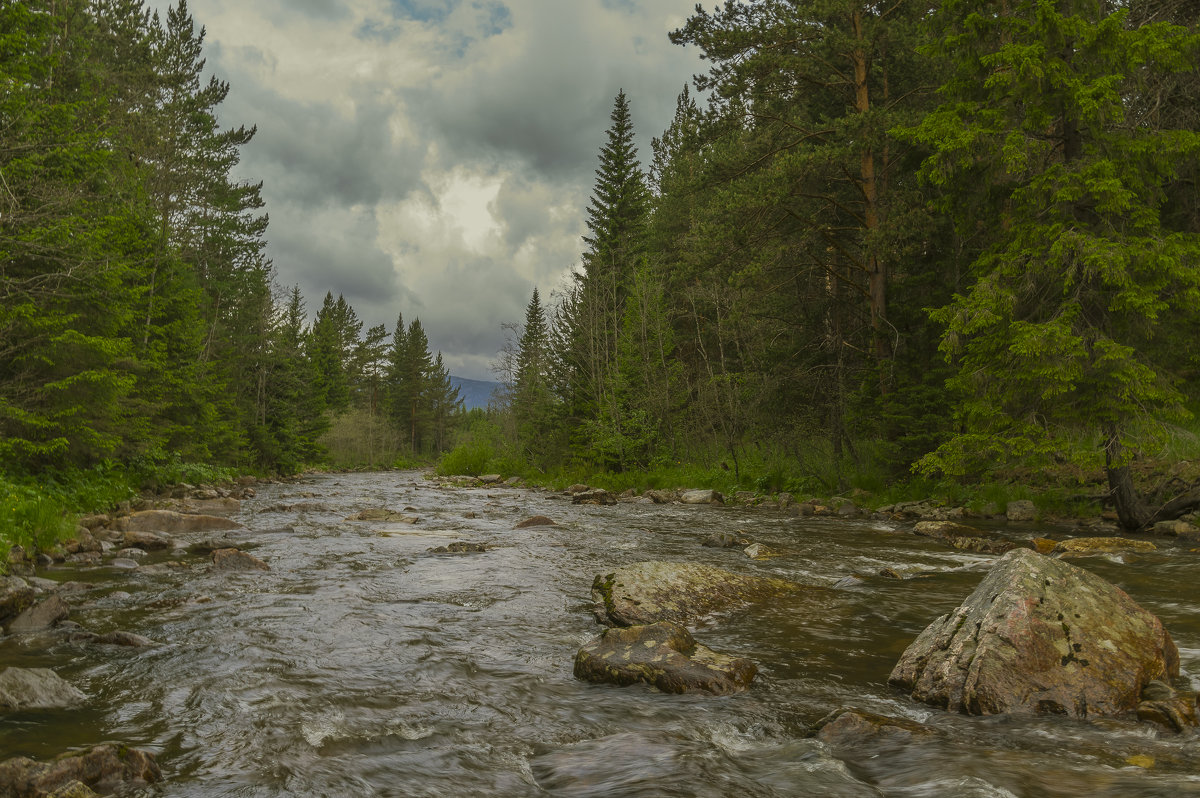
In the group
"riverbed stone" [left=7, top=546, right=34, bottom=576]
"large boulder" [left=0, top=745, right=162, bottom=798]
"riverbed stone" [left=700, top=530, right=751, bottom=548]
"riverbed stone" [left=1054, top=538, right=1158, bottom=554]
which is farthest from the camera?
"riverbed stone" [left=700, top=530, right=751, bottom=548]

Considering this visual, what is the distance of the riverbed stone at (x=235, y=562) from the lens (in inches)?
347

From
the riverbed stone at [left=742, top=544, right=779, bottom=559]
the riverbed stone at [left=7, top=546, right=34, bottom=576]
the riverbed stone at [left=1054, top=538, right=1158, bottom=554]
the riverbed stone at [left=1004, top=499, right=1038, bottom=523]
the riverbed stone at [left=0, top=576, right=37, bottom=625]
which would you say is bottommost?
the riverbed stone at [left=7, top=546, right=34, bottom=576]

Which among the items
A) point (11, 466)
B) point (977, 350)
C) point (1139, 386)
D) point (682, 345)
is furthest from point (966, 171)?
point (682, 345)

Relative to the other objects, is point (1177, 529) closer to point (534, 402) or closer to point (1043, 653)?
point (1043, 653)

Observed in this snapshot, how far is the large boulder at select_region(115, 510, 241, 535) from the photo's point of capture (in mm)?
11953

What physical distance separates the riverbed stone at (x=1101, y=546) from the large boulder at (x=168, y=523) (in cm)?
1400

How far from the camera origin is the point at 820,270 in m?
18.4

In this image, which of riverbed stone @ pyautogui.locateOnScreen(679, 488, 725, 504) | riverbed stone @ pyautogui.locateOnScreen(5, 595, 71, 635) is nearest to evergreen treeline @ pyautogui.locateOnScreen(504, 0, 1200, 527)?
riverbed stone @ pyautogui.locateOnScreen(679, 488, 725, 504)

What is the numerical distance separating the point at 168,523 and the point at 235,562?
4.70 meters

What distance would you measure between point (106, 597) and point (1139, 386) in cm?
1288

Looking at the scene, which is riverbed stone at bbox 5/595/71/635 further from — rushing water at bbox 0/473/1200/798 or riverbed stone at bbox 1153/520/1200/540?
riverbed stone at bbox 1153/520/1200/540

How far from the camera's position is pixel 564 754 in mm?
3674

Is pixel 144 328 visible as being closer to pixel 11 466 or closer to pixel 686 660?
pixel 11 466

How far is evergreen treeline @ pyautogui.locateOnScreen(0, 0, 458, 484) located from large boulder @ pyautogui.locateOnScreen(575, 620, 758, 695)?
39.6ft
